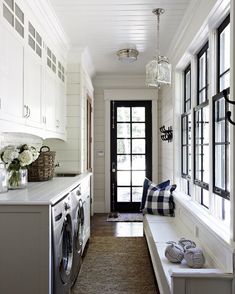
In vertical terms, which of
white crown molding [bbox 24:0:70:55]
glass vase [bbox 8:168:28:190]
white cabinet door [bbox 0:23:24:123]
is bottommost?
glass vase [bbox 8:168:28:190]

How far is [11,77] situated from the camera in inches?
85.0

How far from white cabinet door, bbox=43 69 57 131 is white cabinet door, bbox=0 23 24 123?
742mm

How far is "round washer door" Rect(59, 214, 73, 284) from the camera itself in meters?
2.24

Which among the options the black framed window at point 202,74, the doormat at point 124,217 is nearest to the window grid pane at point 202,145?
the black framed window at point 202,74

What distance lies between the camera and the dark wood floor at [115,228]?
14.4ft

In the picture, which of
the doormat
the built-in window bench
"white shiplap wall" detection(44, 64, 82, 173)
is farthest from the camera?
the doormat

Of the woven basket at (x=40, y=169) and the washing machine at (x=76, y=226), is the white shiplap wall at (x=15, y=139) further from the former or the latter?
the washing machine at (x=76, y=226)

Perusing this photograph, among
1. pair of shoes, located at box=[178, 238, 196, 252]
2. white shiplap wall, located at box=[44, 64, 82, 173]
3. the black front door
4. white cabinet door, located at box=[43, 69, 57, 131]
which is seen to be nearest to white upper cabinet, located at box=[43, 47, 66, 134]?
white cabinet door, located at box=[43, 69, 57, 131]

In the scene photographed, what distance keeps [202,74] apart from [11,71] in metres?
1.91

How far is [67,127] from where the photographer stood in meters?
4.20

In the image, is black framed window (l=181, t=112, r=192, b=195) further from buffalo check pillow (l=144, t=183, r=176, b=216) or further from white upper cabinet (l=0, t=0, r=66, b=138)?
white upper cabinet (l=0, t=0, r=66, b=138)

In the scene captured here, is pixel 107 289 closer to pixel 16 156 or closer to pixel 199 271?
pixel 199 271

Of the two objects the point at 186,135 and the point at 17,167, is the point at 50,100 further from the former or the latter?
the point at 186,135

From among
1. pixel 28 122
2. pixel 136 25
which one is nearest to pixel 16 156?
pixel 28 122
